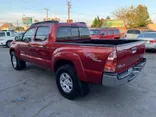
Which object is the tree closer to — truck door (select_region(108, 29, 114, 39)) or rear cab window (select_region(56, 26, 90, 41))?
truck door (select_region(108, 29, 114, 39))

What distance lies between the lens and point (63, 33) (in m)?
4.19

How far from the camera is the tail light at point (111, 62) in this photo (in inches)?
103

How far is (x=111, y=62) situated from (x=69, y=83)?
4.46 ft

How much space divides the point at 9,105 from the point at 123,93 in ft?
9.34

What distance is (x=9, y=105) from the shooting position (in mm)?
3371

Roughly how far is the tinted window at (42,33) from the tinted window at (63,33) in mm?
316

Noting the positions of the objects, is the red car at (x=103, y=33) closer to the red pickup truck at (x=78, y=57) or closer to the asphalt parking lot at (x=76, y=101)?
the red pickup truck at (x=78, y=57)

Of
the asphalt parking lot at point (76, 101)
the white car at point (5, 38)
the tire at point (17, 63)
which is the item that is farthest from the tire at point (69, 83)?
the white car at point (5, 38)

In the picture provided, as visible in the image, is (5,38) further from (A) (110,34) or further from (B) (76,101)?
(B) (76,101)

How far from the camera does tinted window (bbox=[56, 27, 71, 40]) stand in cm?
404

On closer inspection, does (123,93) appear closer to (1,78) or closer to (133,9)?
(1,78)

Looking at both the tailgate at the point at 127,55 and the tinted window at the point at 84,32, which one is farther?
the tinted window at the point at 84,32

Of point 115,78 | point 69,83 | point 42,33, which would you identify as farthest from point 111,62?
point 42,33

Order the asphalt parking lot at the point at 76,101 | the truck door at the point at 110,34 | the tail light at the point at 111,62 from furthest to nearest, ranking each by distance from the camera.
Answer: the truck door at the point at 110,34 < the asphalt parking lot at the point at 76,101 < the tail light at the point at 111,62
